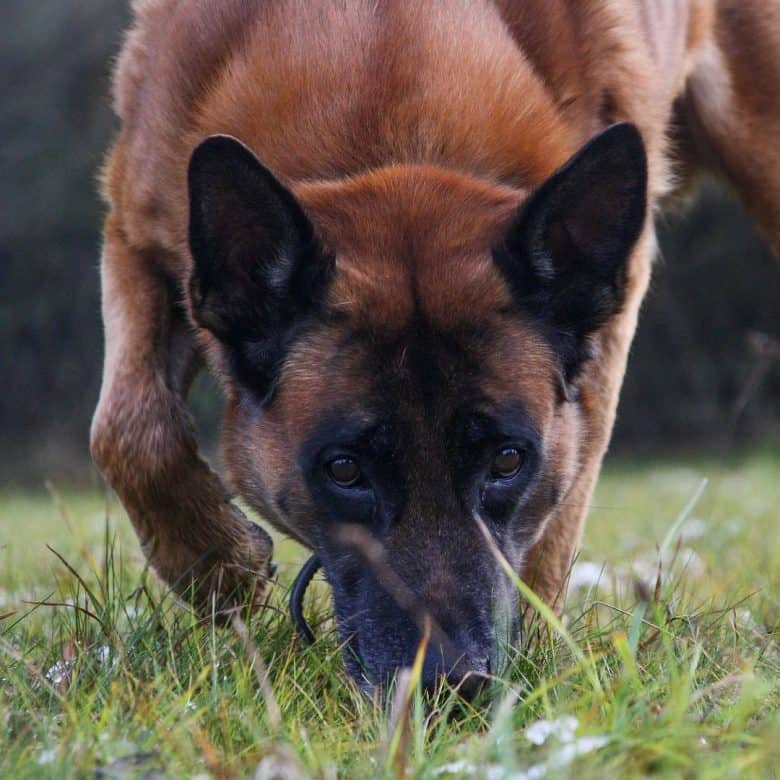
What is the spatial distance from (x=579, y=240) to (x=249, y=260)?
0.74 m

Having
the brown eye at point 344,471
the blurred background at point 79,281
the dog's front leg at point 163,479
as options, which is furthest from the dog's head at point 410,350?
the blurred background at point 79,281

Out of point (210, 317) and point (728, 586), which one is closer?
point (210, 317)

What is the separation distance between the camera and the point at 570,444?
3076mm

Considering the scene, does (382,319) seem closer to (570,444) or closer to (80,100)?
(570,444)

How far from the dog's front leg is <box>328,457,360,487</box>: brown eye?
65 centimetres

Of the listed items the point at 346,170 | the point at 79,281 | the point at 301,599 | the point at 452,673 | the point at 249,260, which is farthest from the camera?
the point at 79,281

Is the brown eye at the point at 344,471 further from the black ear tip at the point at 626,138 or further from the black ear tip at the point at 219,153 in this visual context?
the black ear tip at the point at 626,138

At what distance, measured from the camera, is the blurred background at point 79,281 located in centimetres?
1534

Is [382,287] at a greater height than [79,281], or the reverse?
[382,287]

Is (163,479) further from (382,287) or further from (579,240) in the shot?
(579,240)

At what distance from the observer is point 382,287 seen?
2668 millimetres

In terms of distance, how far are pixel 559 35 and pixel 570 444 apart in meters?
1.08

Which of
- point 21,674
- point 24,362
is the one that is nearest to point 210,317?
point 21,674

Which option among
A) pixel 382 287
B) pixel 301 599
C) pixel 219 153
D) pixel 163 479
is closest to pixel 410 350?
pixel 382 287
